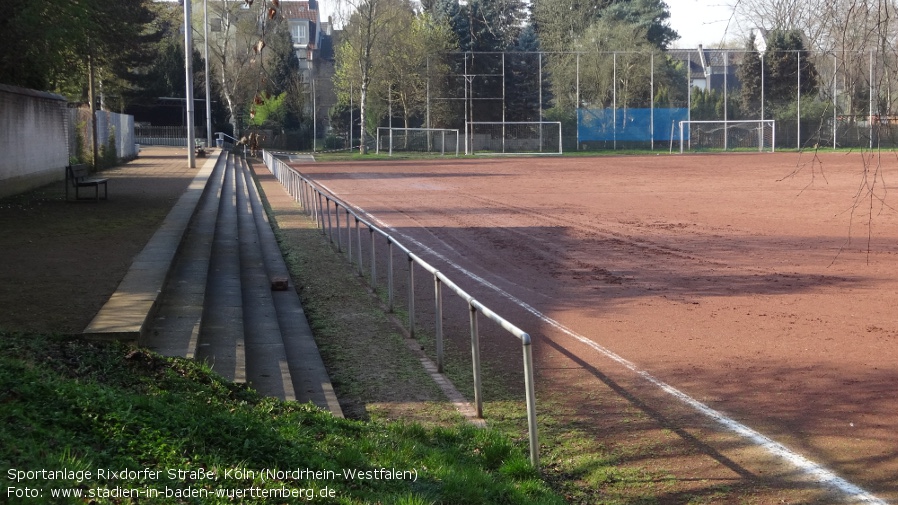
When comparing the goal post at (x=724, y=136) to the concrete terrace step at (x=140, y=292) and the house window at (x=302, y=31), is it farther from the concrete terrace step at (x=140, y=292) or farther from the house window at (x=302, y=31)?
the concrete terrace step at (x=140, y=292)

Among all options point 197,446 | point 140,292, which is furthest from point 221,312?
point 197,446

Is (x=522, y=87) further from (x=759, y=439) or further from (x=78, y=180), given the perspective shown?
(x=759, y=439)

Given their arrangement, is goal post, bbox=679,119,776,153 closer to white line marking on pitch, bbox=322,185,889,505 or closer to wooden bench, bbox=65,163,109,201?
wooden bench, bbox=65,163,109,201

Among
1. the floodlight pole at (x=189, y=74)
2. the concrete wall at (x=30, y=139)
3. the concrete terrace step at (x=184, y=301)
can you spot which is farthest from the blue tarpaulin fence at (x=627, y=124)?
the concrete terrace step at (x=184, y=301)

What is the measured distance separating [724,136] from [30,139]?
60.4 m

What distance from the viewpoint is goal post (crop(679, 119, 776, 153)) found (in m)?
75.4

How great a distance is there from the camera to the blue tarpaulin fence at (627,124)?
74.5m

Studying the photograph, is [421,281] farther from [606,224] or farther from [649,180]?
[649,180]

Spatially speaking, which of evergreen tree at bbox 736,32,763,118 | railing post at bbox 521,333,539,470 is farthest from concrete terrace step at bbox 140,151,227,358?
evergreen tree at bbox 736,32,763,118

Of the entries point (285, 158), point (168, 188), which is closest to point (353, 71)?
point (285, 158)

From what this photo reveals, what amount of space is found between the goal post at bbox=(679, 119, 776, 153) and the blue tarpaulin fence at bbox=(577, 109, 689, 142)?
1.29 metres

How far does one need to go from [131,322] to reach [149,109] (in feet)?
255

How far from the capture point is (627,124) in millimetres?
75312

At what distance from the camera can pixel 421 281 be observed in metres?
14.2
